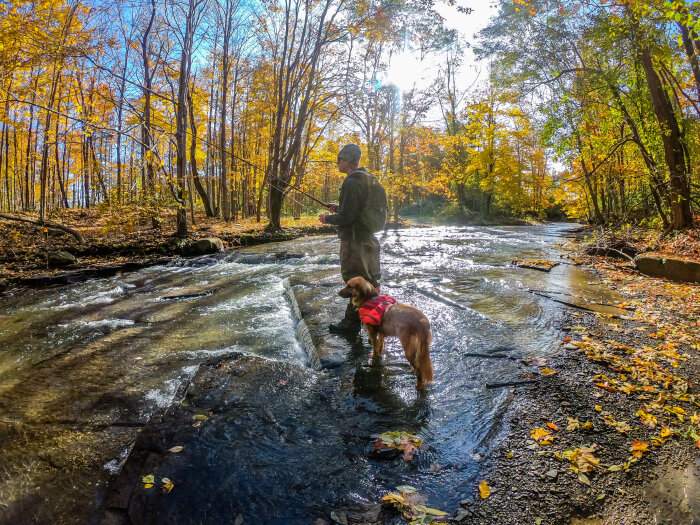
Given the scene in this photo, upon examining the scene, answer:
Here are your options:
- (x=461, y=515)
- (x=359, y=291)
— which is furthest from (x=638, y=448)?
(x=359, y=291)

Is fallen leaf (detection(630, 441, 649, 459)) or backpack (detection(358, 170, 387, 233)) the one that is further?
backpack (detection(358, 170, 387, 233))

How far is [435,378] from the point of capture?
377 centimetres

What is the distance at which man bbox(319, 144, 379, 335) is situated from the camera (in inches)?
181

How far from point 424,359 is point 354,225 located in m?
2.20

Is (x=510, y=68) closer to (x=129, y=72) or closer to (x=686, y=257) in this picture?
(x=686, y=257)

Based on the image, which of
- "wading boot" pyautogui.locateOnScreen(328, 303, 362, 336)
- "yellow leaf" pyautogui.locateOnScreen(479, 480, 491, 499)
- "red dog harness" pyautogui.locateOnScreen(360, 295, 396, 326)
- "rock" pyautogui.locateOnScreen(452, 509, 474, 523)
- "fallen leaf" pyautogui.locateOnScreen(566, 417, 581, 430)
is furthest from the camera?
"wading boot" pyautogui.locateOnScreen(328, 303, 362, 336)

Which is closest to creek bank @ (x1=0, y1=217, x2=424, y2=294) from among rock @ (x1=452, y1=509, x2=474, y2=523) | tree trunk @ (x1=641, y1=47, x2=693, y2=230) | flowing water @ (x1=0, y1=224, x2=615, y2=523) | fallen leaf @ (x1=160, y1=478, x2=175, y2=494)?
flowing water @ (x1=0, y1=224, x2=615, y2=523)

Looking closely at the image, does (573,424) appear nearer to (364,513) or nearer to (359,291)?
(364,513)

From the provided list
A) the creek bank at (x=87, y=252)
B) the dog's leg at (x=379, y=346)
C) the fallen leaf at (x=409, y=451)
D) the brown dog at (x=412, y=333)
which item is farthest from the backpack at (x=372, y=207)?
the creek bank at (x=87, y=252)

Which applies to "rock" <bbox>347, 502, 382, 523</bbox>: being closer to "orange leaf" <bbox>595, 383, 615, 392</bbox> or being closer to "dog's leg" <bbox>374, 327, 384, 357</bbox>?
"dog's leg" <bbox>374, 327, 384, 357</bbox>

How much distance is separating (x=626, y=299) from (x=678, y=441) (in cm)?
486

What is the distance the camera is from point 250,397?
3.46m

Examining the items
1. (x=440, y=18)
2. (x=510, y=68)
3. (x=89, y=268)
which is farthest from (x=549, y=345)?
(x=440, y=18)

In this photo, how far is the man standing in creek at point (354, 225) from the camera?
4586mm
